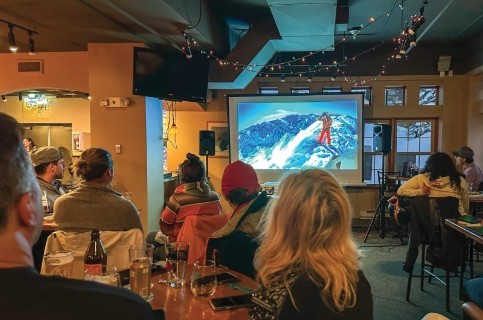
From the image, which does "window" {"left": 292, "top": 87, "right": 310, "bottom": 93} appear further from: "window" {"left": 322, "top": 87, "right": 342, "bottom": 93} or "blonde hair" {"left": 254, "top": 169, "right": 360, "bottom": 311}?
"blonde hair" {"left": 254, "top": 169, "right": 360, "bottom": 311}

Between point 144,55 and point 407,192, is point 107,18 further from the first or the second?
point 407,192

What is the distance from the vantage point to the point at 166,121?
7.31 m

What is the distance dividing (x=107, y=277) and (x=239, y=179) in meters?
1.04

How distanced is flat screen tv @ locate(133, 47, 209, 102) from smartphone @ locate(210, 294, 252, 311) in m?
3.94

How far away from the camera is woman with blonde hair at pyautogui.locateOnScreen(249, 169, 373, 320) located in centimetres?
116

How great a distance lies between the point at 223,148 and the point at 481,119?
466 cm

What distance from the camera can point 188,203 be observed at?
2.95 meters

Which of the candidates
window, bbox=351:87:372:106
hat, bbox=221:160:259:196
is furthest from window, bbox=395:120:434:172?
hat, bbox=221:160:259:196

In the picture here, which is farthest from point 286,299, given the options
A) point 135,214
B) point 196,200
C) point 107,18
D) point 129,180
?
point 129,180

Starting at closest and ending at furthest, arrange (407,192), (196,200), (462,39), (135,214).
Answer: (135,214)
(196,200)
(407,192)
(462,39)

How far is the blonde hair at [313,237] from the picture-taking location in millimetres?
1223

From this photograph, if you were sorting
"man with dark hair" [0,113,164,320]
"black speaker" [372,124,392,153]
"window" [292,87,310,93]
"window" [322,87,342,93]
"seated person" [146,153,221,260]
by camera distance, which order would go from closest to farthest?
"man with dark hair" [0,113,164,320] → "seated person" [146,153,221,260] → "black speaker" [372,124,392,153] → "window" [322,87,342,93] → "window" [292,87,310,93]

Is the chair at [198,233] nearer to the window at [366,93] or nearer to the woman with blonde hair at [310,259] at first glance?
the woman with blonde hair at [310,259]

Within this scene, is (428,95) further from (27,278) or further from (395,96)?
(27,278)
